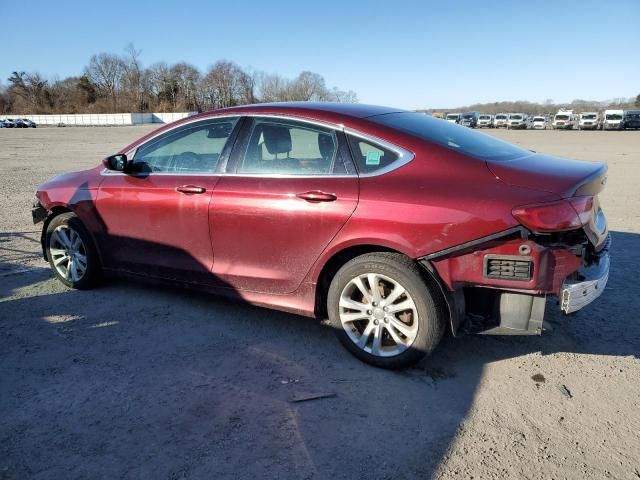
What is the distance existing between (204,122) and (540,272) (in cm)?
281

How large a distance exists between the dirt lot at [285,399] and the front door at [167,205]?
1.42ft

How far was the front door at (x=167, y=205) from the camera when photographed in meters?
4.01

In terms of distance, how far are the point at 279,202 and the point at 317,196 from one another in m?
0.31

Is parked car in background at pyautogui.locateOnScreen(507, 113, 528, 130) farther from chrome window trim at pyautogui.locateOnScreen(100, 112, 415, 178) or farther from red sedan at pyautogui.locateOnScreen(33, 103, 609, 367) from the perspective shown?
chrome window trim at pyautogui.locateOnScreen(100, 112, 415, 178)

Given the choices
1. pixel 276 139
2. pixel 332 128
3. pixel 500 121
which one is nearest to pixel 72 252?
pixel 276 139

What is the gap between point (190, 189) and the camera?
3984mm

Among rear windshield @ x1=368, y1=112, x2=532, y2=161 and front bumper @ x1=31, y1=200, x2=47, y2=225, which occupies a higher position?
rear windshield @ x1=368, y1=112, x2=532, y2=161

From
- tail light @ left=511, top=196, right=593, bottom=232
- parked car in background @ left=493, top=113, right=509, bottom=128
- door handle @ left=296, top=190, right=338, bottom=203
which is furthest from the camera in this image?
parked car in background @ left=493, top=113, right=509, bottom=128

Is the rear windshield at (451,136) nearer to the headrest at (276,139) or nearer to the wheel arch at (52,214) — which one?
the headrest at (276,139)

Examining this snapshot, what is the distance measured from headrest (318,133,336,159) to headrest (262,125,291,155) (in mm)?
285

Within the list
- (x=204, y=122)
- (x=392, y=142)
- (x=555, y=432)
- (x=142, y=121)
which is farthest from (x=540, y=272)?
(x=142, y=121)

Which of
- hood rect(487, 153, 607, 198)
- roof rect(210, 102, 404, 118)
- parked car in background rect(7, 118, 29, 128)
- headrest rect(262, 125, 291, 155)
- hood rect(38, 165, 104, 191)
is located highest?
roof rect(210, 102, 404, 118)

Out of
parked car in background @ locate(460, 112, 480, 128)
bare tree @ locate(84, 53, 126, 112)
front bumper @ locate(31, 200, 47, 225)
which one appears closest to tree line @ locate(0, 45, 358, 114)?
bare tree @ locate(84, 53, 126, 112)

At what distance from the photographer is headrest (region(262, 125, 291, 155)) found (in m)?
3.76
